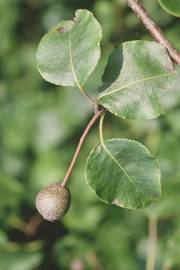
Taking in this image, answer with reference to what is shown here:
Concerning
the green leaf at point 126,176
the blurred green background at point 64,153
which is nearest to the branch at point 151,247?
the blurred green background at point 64,153

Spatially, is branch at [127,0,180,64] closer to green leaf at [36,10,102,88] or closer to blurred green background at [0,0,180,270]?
green leaf at [36,10,102,88]

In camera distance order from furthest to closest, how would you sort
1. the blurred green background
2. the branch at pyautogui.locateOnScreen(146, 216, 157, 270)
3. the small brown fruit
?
the branch at pyautogui.locateOnScreen(146, 216, 157, 270)
the blurred green background
the small brown fruit

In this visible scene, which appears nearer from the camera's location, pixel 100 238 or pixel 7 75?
pixel 100 238

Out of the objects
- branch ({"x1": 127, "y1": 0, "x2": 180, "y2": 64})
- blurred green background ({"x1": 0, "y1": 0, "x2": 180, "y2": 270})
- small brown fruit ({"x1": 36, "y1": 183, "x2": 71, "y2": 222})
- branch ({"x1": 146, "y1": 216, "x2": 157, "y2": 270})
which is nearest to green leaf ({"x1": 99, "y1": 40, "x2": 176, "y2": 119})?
branch ({"x1": 127, "y1": 0, "x2": 180, "y2": 64})

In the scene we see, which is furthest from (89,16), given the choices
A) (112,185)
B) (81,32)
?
(112,185)

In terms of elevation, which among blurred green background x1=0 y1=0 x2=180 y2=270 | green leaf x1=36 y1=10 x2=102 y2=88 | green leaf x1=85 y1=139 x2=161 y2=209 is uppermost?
green leaf x1=36 y1=10 x2=102 y2=88

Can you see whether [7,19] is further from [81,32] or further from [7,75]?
[81,32]

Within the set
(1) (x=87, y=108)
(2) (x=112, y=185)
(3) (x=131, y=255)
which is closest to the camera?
(2) (x=112, y=185)

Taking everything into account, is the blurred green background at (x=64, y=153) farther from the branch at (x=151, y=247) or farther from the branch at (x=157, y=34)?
the branch at (x=157, y=34)
